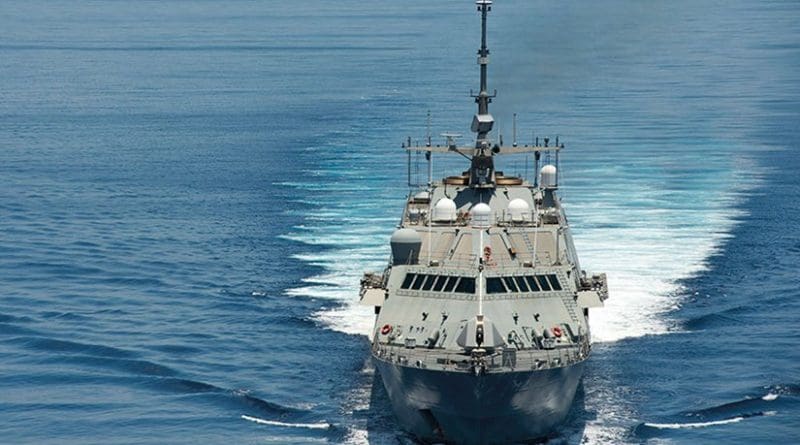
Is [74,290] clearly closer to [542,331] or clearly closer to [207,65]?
[542,331]

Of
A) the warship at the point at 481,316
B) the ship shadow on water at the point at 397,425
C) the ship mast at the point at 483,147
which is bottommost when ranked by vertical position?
the ship shadow on water at the point at 397,425

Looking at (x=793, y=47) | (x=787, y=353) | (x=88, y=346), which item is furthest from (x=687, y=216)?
(x=793, y=47)

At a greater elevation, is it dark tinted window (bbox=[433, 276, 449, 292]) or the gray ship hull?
dark tinted window (bbox=[433, 276, 449, 292])

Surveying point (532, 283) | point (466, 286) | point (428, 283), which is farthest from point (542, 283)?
point (428, 283)

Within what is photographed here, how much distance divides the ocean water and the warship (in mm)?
2985

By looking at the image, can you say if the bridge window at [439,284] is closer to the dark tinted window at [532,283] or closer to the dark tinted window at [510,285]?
the dark tinted window at [510,285]

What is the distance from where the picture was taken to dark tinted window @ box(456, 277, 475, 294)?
2322 inches

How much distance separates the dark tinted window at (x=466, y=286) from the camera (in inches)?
2322

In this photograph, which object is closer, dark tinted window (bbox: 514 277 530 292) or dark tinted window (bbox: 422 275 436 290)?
dark tinted window (bbox: 514 277 530 292)

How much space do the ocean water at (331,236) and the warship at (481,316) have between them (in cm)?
299

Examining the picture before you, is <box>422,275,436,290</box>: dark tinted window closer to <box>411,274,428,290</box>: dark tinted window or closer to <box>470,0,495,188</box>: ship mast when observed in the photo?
<box>411,274,428,290</box>: dark tinted window

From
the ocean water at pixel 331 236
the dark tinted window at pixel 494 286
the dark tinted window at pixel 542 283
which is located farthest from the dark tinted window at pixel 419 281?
the ocean water at pixel 331 236

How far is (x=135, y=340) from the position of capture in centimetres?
6906

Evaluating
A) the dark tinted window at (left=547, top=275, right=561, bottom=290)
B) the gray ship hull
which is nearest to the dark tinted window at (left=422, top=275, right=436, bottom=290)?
the dark tinted window at (left=547, top=275, right=561, bottom=290)
